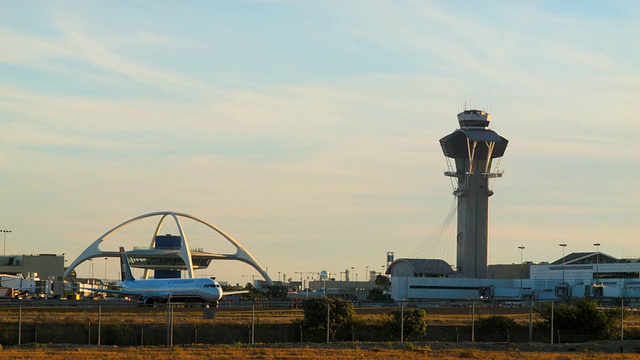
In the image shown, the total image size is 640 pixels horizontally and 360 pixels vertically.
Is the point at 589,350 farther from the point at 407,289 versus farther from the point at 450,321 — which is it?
the point at 407,289

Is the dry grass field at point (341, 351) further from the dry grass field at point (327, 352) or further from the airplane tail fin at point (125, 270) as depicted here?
the airplane tail fin at point (125, 270)

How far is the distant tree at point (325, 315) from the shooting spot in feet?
221

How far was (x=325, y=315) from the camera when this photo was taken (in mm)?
67562

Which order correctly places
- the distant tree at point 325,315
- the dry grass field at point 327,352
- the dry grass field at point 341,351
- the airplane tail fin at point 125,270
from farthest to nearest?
1. the airplane tail fin at point 125,270
2. the distant tree at point 325,315
3. the dry grass field at point 341,351
4. the dry grass field at point 327,352

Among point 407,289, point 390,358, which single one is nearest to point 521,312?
point 390,358

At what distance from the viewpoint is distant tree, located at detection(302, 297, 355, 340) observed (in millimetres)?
67500

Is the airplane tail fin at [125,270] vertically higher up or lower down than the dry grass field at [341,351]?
higher up

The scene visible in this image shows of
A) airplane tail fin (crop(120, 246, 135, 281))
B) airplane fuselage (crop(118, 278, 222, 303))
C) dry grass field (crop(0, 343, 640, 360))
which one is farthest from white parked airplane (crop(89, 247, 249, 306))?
dry grass field (crop(0, 343, 640, 360))

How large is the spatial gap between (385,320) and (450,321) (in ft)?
32.2

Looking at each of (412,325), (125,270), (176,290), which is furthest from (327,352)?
(125,270)

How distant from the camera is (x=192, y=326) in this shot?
68.6 meters

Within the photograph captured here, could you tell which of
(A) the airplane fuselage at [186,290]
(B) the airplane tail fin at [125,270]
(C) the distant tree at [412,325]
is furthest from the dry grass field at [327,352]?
(B) the airplane tail fin at [125,270]

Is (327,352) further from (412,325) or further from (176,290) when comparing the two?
(176,290)

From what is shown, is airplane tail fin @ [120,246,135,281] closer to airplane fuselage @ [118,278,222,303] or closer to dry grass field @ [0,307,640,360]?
airplane fuselage @ [118,278,222,303]
